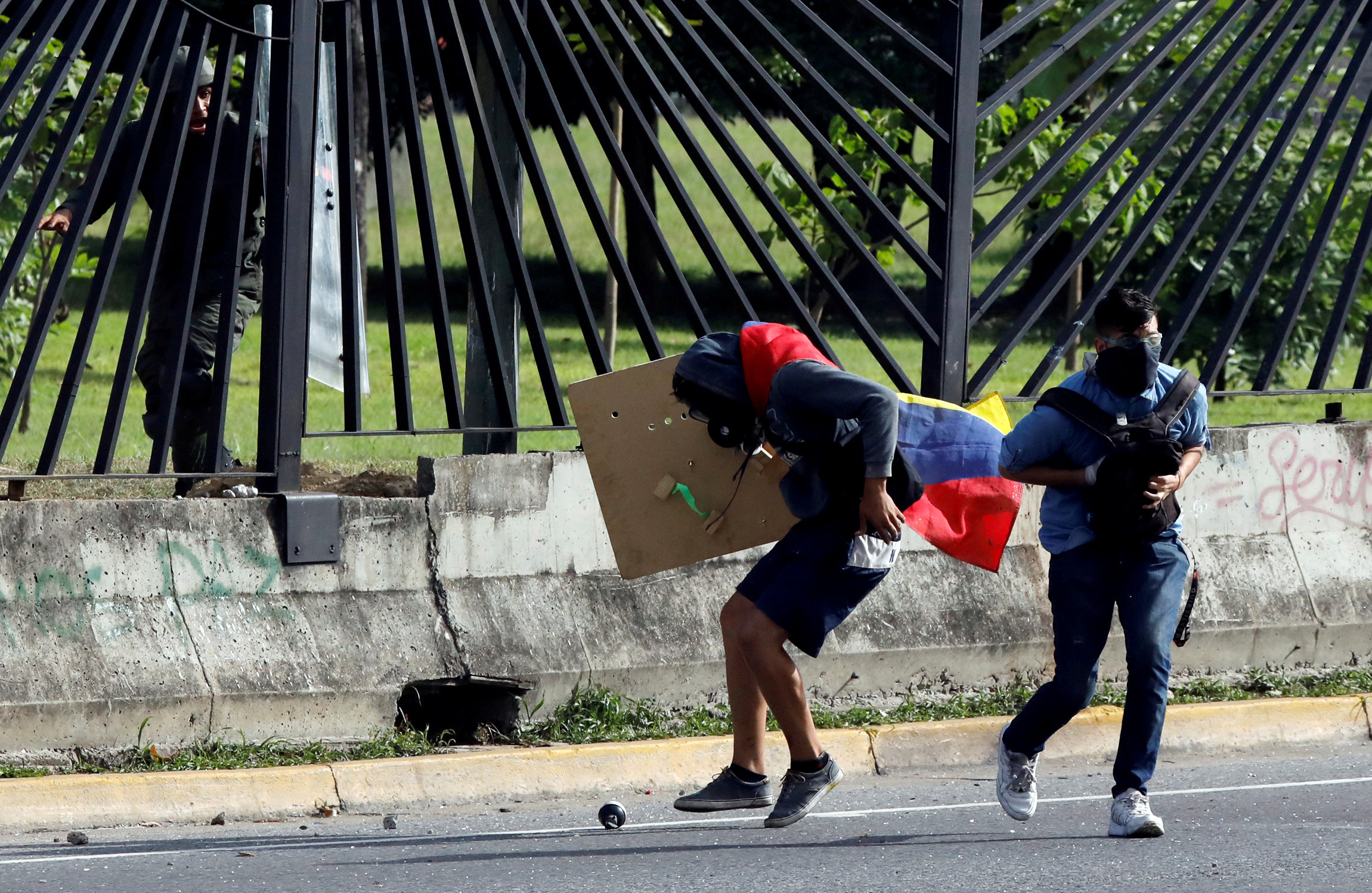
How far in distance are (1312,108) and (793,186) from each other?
4577 mm

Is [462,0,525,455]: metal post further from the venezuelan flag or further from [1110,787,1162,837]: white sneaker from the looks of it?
[1110,787,1162,837]: white sneaker

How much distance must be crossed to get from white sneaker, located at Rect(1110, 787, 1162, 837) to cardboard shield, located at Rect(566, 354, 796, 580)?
4.31 ft

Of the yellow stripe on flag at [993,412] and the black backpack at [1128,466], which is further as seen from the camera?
the yellow stripe on flag at [993,412]

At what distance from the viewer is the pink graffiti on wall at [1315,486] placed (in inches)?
285

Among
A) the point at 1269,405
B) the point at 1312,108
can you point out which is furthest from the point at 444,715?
the point at 1269,405

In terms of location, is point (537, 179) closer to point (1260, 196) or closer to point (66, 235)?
point (66, 235)

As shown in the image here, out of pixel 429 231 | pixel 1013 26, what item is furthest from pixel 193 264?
pixel 1013 26

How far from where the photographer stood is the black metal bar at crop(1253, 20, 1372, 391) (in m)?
7.20

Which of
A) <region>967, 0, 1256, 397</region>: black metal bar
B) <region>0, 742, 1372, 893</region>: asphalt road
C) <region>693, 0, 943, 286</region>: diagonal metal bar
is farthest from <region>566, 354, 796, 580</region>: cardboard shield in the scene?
<region>967, 0, 1256, 397</region>: black metal bar

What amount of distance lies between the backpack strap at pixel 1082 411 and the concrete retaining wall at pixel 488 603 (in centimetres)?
182

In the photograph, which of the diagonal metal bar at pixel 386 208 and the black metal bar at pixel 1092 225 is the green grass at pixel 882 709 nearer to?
the diagonal metal bar at pixel 386 208

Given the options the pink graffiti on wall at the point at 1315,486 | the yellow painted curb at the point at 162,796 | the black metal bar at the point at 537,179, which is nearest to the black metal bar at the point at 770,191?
the black metal bar at the point at 537,179

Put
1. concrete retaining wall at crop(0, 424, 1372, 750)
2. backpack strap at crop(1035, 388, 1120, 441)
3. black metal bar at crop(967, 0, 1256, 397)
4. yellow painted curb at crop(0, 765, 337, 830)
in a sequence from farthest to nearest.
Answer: black metal bar at crop(967, 0, 1256, 397), concrete retaining wall at crop(0, 424, 1372, 750), yellow painted curb at crop(0, 765, 337, 830), backpack strap at crop(1035, 388, 1120, 441)

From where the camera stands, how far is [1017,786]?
4.97 metres
